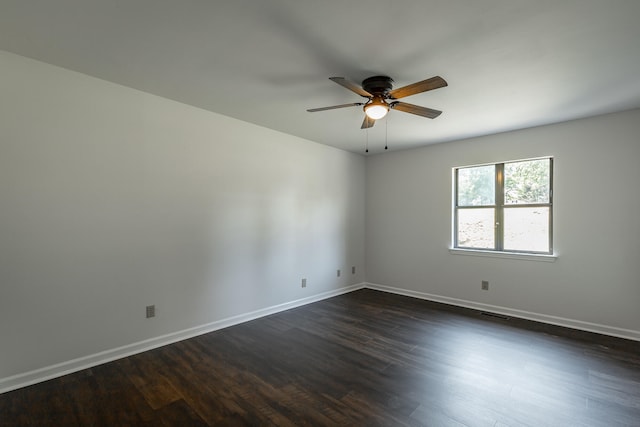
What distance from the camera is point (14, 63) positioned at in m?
2.27

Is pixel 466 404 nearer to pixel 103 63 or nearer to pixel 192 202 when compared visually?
pixel 192 202

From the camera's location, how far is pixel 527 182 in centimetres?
402

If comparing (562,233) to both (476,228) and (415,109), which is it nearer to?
(476,228)

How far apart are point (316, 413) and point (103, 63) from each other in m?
3.08

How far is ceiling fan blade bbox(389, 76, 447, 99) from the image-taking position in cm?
209

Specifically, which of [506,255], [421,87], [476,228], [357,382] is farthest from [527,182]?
[357,382]

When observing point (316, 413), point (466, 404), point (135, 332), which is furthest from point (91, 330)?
point (466, 404)

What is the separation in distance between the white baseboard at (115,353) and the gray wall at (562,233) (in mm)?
2551

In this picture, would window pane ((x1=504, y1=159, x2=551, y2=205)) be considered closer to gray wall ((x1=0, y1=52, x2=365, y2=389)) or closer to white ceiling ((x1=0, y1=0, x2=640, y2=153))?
white ceiling ((x1=0, y1=0, x2=640, y2=153))

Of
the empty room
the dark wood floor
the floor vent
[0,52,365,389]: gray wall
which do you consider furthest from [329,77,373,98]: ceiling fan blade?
the floor vent

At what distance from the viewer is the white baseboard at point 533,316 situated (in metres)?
3.30

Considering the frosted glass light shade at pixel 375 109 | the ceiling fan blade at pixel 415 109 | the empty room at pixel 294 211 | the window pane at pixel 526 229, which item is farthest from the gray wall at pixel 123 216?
the window pane at pixel 526 229

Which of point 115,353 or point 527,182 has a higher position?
point 527,182

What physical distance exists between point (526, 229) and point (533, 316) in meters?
1.12
